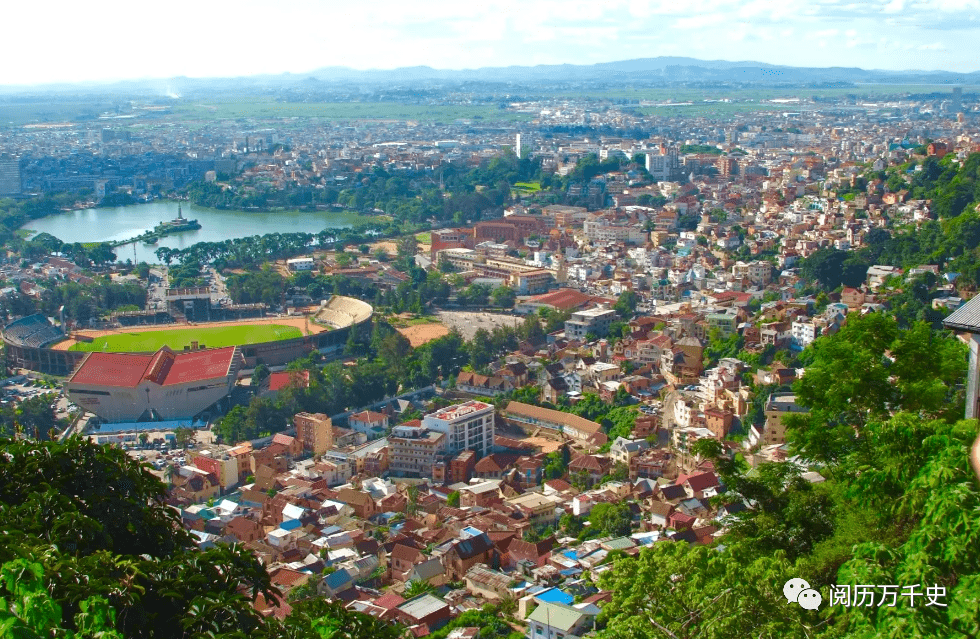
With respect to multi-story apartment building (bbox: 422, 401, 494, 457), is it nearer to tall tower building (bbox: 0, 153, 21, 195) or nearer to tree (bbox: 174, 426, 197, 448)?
tree (bbox: 174, 426, 197, 448)

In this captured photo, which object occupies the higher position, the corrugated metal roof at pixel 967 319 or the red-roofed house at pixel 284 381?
the corrugated metal roof at pixel 967 319

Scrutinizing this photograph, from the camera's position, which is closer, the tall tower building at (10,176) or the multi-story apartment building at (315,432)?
the multi-story apartment building at (315,432)

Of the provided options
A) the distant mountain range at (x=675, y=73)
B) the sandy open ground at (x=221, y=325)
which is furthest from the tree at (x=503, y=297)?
the distant mountain range at (x=675, y=73)

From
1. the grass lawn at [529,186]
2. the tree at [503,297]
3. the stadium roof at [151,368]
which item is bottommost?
the grass lawn at [529,186]

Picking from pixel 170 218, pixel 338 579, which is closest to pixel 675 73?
pixel 170 218

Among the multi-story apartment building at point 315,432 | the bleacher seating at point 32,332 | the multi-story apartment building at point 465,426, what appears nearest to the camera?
the multi-story apartment building at point 465,426

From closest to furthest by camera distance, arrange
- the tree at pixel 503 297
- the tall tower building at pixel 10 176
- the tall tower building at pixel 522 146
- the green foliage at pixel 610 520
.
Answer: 1. the green foliage at pixel 610 520
2. the tree at pixel 503 297
3. the tall tower building at pixel 10 176
4. the tall tower building at pixel 522 146

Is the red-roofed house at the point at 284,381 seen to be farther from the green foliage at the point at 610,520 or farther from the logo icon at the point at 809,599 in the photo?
the logo icon at the point at 809,599

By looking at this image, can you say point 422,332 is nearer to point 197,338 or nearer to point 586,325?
point 586,325
